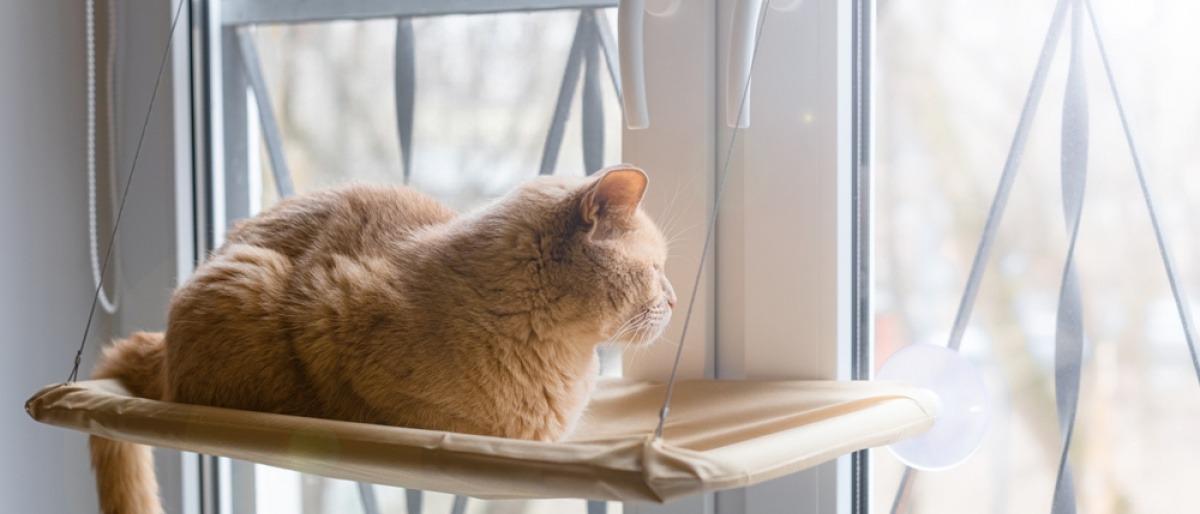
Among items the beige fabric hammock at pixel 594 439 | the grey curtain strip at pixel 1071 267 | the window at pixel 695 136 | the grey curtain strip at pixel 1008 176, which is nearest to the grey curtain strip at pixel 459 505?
the window at pixel 695 136

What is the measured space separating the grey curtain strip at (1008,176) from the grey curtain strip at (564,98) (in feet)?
1.67

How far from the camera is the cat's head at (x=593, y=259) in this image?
2.41 ft

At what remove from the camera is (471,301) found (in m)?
0.72

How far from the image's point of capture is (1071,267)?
3.12 feet

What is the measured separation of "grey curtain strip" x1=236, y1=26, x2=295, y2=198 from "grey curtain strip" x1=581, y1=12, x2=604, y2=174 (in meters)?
0.44

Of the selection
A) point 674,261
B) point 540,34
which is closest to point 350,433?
point 674,261

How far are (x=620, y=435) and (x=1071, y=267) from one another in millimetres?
537

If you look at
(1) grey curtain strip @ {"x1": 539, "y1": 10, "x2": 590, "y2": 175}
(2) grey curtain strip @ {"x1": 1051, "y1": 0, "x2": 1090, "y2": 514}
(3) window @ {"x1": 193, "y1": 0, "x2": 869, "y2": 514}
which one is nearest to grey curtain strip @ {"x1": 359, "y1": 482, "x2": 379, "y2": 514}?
(3) window @ {"x1": 193, "y1": 0, "x2": 869, "y2": 514}

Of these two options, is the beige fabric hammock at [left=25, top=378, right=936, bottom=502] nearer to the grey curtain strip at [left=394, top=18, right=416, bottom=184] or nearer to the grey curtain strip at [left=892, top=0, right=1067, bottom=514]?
the grey curtain strip at [left=892, top=0, right=1067, bottom=514]

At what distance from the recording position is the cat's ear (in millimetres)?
725

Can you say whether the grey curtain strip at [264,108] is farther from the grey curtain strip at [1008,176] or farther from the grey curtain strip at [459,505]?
the grey curtain strip at [1008,176]

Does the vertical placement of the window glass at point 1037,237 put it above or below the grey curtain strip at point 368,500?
above

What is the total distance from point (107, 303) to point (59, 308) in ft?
0.19

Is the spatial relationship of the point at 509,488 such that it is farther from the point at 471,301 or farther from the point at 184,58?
the point at 184,58
